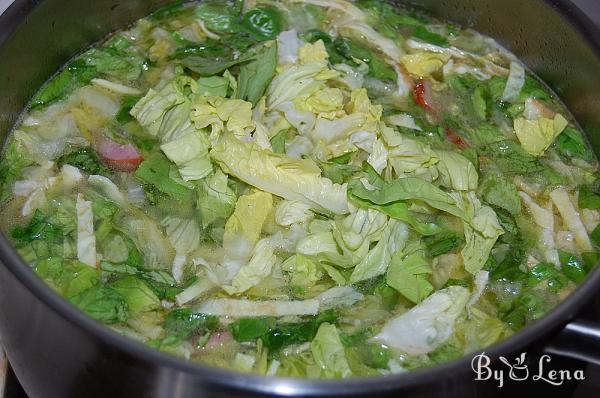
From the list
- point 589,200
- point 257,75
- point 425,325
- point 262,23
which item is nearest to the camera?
point 425,325

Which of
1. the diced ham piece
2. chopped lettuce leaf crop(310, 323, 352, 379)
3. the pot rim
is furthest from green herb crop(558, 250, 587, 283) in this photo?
the diced ham piece

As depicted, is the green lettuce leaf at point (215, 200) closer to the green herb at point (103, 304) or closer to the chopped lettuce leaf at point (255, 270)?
the chopped lettuce leaf at point (255, 270)

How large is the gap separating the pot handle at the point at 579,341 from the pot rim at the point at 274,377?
3cm

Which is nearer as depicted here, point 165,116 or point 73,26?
point 165,116

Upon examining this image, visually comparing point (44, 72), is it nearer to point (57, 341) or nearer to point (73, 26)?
point (73, 26)

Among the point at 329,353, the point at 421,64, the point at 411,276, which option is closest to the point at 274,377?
the point at 329,353

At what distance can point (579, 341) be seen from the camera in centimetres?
174

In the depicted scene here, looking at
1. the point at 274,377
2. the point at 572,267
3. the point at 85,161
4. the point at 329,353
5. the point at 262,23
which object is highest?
the point at 274,377

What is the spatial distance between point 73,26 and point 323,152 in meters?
1.03

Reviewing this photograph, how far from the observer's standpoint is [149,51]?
120 inches

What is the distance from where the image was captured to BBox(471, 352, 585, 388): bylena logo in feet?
5.42

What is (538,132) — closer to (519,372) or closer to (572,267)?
(572,267)

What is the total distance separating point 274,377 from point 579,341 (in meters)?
0.66

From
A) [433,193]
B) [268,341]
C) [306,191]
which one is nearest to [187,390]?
[268,341]
